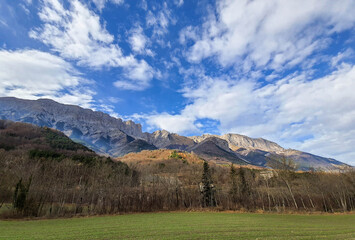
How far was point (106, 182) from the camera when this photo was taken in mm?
62469

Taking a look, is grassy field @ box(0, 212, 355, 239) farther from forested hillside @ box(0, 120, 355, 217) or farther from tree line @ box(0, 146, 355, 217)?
forested hillside @ box(0, 120, 355, 217)

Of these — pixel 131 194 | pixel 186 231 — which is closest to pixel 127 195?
pixel 131 194

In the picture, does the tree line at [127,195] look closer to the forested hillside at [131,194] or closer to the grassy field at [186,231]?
the forested hillside at [131,194]

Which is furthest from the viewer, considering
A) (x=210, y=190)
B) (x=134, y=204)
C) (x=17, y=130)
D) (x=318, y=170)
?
(x=17, y=130)

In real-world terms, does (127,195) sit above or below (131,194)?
below

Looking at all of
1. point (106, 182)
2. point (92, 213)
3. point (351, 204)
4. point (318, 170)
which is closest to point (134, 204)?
point (92, 213)

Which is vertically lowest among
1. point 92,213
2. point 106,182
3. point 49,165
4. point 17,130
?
point 92,213

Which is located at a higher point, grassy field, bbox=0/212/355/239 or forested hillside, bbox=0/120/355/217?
forested hillside, bbox=0/120/355/217

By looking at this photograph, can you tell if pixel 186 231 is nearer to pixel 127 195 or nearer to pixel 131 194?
pixel 127 195

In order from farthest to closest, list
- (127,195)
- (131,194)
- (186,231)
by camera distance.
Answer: (131,194) → (127,195) → (186,231)

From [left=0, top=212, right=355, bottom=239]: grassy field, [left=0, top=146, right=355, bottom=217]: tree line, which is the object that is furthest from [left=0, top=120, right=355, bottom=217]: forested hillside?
[left=0, top=212, right=355, bottom=239]: grassy field

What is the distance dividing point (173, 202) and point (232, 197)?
20.5 meters

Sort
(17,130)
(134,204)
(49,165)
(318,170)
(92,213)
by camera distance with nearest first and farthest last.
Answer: (92,213), (134,204), (49,165), (318,170), (17,130)

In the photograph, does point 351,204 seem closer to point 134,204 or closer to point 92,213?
point 134,204
